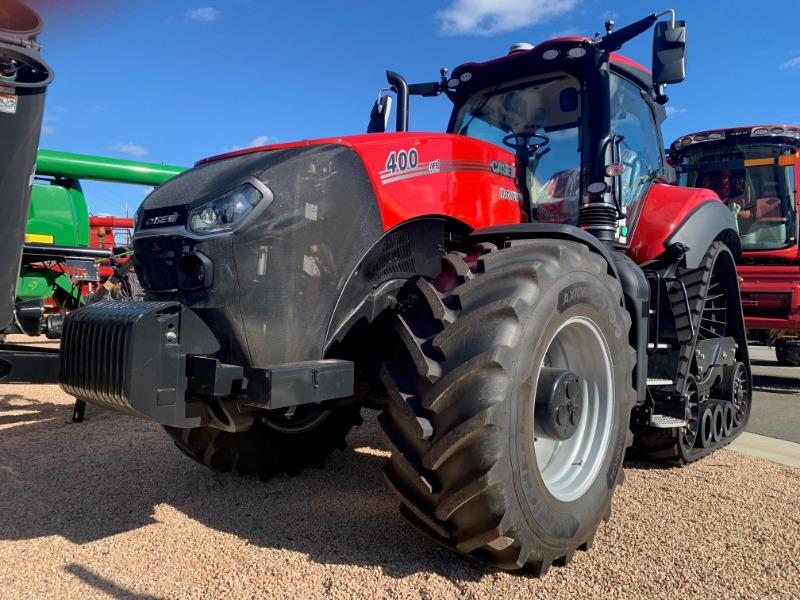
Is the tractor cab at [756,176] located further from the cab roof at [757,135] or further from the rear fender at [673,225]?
the rear fender at [673,225]

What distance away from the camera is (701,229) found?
4.32 meters

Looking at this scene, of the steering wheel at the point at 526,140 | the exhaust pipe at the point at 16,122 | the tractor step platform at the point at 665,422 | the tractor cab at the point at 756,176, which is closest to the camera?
the exhaust pipe at the point at 16,122

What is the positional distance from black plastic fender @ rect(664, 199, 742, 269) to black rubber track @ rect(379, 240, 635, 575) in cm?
202

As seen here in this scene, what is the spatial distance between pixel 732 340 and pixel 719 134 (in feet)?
16.6

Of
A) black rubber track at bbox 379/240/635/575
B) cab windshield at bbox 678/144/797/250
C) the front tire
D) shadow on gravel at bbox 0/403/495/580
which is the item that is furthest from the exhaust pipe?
the front tire

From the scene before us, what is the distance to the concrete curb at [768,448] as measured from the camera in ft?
14.8

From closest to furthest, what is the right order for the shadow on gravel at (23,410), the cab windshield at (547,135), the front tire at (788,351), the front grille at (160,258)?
the front grille at (160,258)
the cab windshield at (547,135)
the shadow on gravel at (23,410)
the front tire at (788,351)

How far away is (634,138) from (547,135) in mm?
674

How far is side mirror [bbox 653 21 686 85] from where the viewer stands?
3254 millimetres

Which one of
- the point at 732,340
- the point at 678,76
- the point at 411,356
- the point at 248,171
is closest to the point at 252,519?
the point at 411,356

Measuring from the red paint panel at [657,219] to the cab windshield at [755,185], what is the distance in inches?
205

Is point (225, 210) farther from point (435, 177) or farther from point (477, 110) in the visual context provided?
point (477, 110)

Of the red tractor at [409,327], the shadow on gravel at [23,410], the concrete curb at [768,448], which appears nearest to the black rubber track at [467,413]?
the red tractor at [409,327]

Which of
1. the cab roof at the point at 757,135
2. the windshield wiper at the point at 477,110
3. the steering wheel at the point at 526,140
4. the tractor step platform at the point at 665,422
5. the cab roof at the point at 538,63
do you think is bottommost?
the tractor step platform at the point at 665,422
